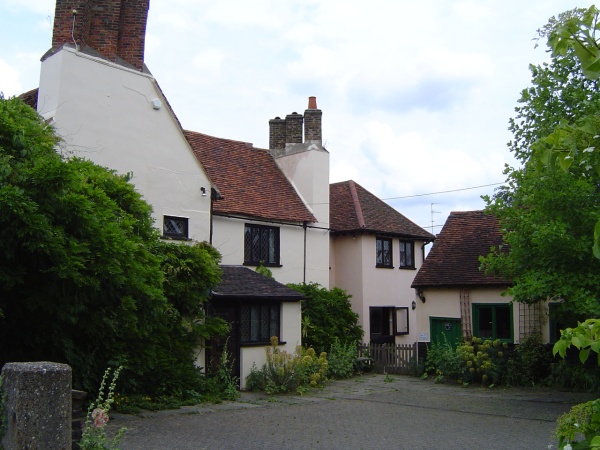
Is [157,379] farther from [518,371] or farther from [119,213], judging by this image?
[518,371]

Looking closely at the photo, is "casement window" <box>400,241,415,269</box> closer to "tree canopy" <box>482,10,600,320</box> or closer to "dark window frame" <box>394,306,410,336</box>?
"dark window frame" <box>394,306,410,336</box>

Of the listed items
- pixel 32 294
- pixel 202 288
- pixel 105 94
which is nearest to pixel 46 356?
pixel 32 294

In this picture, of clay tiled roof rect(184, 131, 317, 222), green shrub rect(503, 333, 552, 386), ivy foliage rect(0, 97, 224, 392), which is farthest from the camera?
clay tiled roof rect(184, 131, 317, 222)

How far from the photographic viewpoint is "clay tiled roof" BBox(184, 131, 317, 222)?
24.4 meters

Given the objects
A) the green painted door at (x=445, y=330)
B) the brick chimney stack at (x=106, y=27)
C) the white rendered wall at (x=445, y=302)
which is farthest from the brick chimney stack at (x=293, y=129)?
the green painted door at (x=445, y=330)

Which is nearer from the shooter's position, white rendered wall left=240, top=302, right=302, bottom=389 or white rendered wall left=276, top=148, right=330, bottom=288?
white rendered wall left=240, top=302, right=302, bottom=389

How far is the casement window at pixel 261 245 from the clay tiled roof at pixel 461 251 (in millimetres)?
5524

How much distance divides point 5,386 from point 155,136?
51.2 ft

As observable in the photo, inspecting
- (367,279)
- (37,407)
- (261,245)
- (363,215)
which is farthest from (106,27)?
(37,407)

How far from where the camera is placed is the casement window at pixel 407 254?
30750 millimetres

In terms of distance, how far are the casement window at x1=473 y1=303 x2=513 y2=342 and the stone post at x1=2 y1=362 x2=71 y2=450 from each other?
19.8 m

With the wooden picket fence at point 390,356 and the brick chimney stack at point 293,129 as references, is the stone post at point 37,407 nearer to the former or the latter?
the wooden picket fence at point 390,356

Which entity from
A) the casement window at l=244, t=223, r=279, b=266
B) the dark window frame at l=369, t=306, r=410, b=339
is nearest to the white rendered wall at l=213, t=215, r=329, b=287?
the casement window at l=244, t=223, r=279, b=266

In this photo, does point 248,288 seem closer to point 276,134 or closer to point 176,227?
point 176,227
